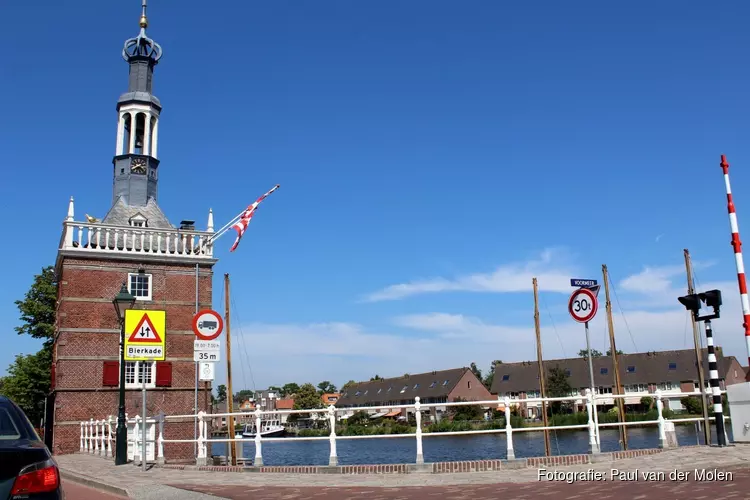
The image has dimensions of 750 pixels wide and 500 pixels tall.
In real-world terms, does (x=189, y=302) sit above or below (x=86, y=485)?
above

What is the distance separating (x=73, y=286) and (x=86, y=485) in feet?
60.2

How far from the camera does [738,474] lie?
393 inches

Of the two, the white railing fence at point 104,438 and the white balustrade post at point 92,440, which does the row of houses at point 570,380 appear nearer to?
the white railing fence at point 104,438

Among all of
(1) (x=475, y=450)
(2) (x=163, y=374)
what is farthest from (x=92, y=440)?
(1) (x=475, y=450)

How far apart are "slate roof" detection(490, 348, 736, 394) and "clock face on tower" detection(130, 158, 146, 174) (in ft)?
214

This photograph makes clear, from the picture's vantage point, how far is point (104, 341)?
100 ft

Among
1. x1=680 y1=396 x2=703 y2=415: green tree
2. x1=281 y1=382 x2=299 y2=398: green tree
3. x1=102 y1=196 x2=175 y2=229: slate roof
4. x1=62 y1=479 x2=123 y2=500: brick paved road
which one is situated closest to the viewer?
x1=62 y1=479 x2=123 y2=500: brick paved road

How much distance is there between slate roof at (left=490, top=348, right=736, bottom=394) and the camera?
8175 cm

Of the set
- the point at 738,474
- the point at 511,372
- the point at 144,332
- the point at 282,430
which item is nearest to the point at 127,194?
the point at 144,332

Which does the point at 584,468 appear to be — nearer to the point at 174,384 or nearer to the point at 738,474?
the point at 738,474

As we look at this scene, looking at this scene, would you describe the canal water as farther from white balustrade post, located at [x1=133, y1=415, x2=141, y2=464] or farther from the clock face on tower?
the clock face on tower

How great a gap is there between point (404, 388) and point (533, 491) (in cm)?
9694

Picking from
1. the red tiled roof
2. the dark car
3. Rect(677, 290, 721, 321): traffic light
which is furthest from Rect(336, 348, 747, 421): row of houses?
the dark car

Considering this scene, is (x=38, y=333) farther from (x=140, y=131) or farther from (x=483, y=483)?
(x=483, y=483)
